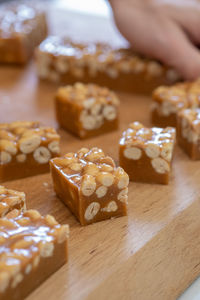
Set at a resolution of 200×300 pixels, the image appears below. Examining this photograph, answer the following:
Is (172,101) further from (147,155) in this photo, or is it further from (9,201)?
(9,201)

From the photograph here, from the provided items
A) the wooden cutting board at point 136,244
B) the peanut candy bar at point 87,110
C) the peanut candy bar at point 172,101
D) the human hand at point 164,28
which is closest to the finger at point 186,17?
the human hand at point 164,28

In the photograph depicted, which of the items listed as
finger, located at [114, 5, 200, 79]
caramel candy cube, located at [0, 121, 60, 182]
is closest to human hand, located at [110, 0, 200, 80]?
finger, located at [114, 5, 200, 79]

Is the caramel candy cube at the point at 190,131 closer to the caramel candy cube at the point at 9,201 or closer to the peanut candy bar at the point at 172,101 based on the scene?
the peanut candy bar at the point at 172,101

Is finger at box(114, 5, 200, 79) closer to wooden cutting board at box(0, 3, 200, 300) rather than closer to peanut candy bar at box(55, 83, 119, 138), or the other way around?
peanut candy bar at box(55, 83, 119, 138)

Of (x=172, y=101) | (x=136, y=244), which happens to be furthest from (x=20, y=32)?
(x=136, y=244)

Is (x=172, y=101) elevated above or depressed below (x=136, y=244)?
above

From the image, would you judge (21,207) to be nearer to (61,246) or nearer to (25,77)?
(61,246)
